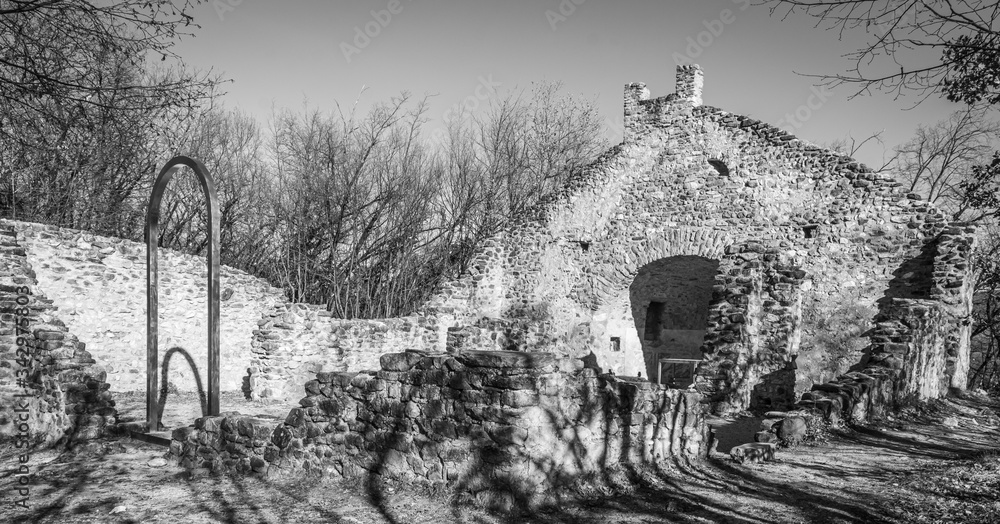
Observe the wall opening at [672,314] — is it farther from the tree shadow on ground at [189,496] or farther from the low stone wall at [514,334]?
the tree shadow on ground at [189,496]

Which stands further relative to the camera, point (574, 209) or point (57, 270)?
point (574, 209)

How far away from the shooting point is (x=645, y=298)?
17.1 meters

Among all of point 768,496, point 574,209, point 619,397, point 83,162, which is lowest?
point 768,496

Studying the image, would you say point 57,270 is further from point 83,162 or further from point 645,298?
point 645,298

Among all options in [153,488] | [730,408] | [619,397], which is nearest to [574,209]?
[730,408]

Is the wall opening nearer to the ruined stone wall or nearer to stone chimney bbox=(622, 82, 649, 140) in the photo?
the ruined stone wall

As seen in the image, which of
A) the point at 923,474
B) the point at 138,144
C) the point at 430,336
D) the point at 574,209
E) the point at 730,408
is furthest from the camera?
the point at 138,144

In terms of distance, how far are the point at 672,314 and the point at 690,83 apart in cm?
530

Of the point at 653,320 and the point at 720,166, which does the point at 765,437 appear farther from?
the point at 653,320

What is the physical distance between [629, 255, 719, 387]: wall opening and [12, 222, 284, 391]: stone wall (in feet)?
26.9

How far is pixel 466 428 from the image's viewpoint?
20.6 ft

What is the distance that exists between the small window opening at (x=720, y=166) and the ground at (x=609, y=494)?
8012mm

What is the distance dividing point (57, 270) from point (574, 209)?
33.4 ft

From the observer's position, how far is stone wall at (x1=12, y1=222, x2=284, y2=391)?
11594 millimetres
